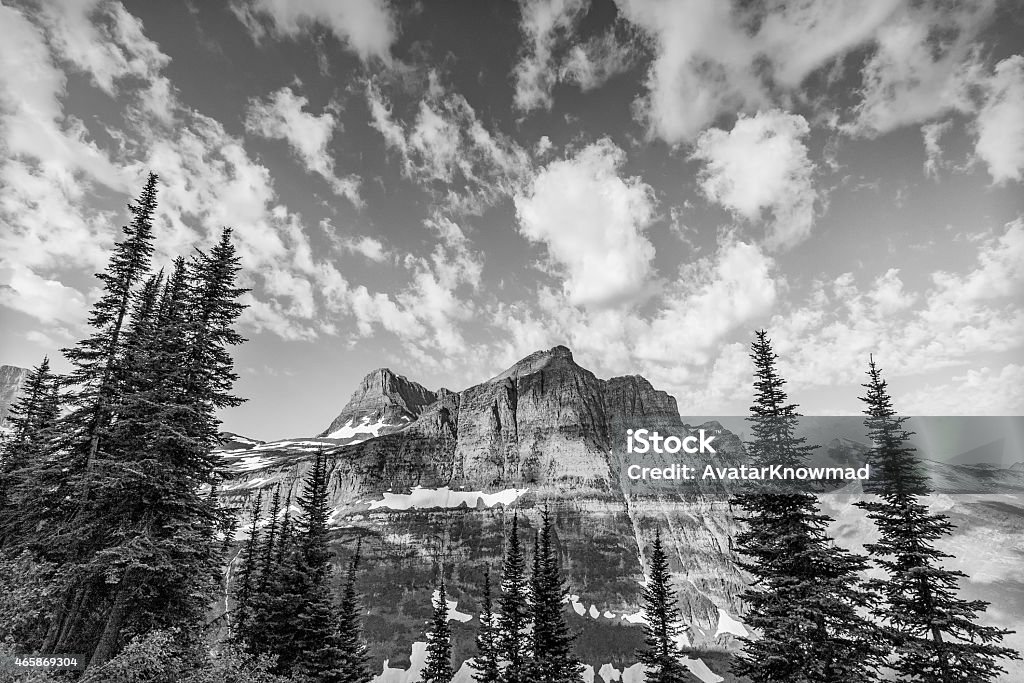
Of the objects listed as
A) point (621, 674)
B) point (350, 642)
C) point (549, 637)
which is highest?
point (549, 637)

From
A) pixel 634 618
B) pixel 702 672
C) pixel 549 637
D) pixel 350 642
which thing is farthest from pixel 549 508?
pixel 350 642

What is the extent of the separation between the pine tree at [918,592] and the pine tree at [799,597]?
949 millimetres

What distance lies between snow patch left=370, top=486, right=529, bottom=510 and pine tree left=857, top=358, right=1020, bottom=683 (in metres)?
145

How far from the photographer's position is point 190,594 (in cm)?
1733

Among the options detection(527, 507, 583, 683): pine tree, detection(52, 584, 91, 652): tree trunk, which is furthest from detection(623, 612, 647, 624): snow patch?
detection(52, 584, 91, 652): tree trunk

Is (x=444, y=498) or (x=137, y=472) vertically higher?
(x=444, y=498)

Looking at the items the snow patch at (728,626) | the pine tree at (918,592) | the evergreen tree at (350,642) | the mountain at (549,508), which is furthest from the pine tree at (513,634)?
the snow patch at (728,626)

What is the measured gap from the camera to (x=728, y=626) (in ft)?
397

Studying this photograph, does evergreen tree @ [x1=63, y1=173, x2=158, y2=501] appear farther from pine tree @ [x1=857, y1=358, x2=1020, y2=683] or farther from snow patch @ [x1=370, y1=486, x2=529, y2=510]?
snow patch @ [x1=370, y1=486, x2=529, y2=510]

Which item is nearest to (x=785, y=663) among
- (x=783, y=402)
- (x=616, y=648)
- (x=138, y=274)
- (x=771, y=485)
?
(x=771, y=485)

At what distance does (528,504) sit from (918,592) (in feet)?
472

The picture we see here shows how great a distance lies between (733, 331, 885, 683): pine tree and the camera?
1460 cm

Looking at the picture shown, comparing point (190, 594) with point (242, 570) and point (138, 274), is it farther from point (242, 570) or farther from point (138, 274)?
point (242, 570)

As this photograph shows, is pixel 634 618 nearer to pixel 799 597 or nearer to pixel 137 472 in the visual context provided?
pixel 799 597
